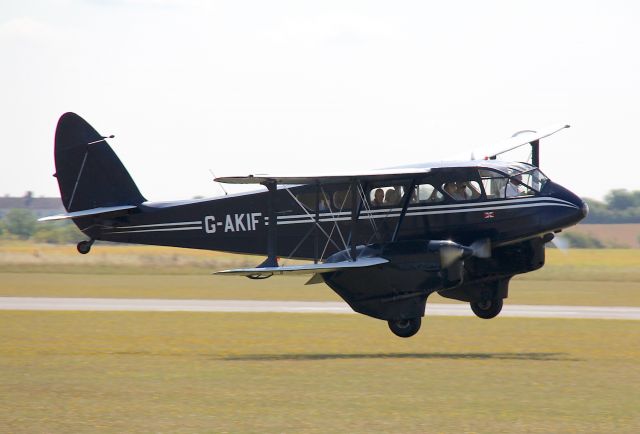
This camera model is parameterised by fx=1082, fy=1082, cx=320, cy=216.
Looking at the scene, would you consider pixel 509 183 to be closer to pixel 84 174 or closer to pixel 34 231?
pixel 84 174

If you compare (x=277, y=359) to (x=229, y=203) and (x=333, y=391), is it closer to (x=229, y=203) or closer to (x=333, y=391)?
(x=333, y=391)

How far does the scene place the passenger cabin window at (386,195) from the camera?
26.1 metres

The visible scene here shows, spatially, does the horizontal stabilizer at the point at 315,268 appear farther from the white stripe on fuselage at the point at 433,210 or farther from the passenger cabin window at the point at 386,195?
the passenger cabin window at the point at 386,195

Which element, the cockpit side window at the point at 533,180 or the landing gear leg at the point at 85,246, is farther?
the landing gear leg at the point at 85,246

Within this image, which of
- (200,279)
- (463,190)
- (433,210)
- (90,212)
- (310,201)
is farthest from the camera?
(200,279)

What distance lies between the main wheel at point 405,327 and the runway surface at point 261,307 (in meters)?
9.14

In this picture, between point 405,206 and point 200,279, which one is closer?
point 405,206

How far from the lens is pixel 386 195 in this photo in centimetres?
2630

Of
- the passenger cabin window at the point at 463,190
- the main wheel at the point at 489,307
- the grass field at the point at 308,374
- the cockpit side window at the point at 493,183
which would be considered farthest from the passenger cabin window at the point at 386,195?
the main wheel at the point at 489,307

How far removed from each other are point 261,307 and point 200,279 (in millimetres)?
19592

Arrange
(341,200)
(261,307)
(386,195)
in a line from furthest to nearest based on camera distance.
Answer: (261,307), (341,200), (386,195)

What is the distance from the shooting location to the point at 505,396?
709 inches

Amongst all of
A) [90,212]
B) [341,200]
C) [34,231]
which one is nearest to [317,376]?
[341,200]

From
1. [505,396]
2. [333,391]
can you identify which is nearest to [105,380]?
[333,391]
